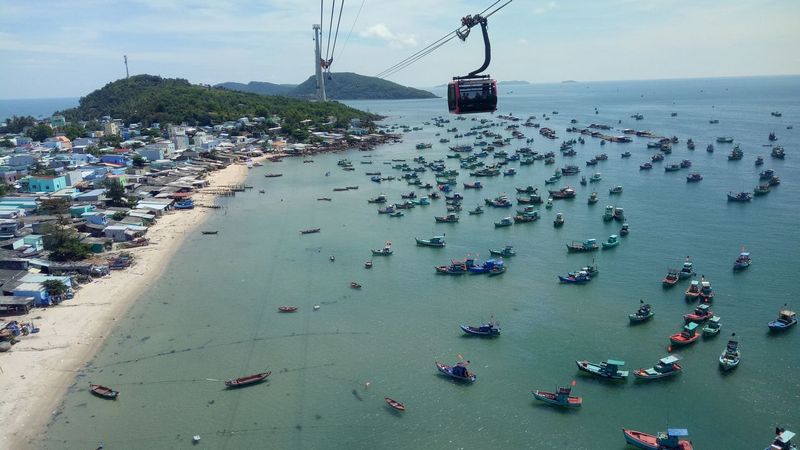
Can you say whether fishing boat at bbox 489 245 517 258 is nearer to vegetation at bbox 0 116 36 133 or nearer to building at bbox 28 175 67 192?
building at bbox 28 175 67 192

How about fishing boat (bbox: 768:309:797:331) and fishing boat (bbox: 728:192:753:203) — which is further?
fishing boat (bbox: 728:192:753:203)

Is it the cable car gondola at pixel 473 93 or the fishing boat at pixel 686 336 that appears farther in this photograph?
the fishing boat at pixel 686 336

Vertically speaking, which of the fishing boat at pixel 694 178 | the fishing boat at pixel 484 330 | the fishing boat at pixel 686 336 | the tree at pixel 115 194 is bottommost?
the fishing boat at pixel 686 336

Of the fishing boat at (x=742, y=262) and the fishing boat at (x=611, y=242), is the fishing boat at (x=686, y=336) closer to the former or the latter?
the fishing boat at (x=742, y=262)

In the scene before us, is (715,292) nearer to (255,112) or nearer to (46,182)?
(46,182)

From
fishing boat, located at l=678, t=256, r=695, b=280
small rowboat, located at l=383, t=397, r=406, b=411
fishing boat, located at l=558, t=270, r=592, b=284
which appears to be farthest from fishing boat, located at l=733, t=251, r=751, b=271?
small rowboat, located at l=383, t=397, r=406, b=411

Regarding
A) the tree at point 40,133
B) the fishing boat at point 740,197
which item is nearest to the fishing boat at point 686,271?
the fishing boat at point 740,197
